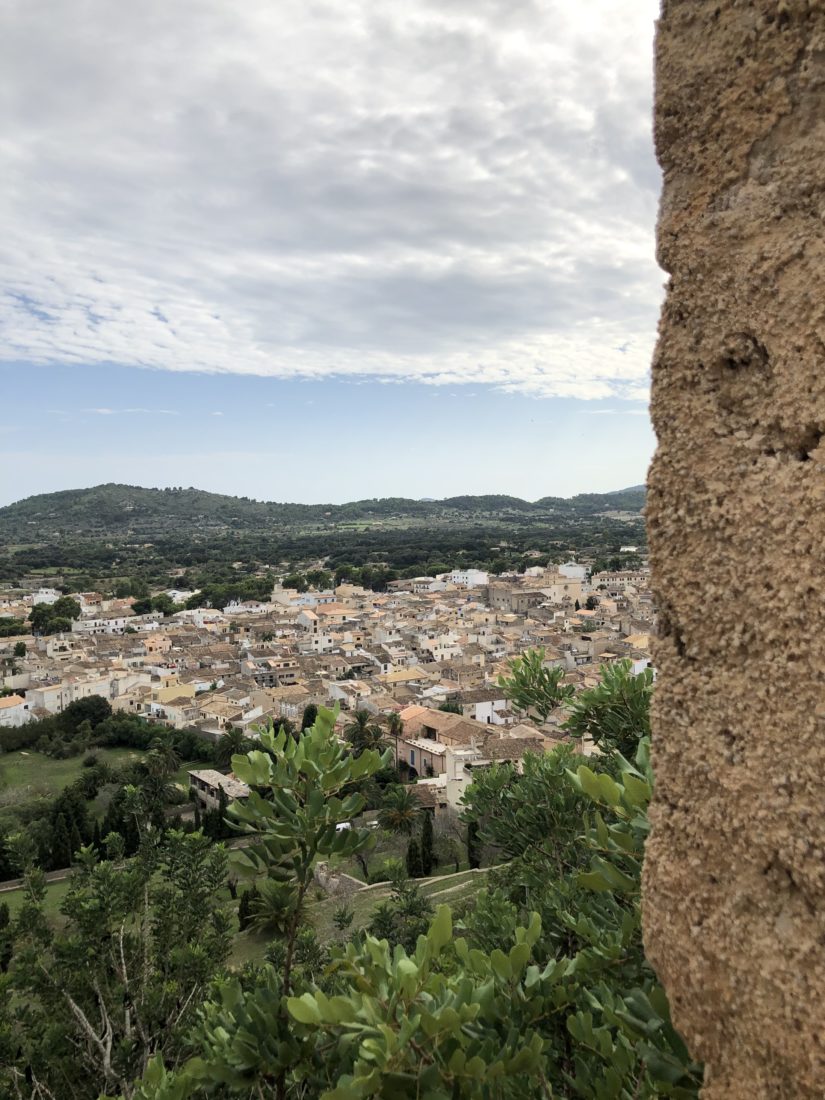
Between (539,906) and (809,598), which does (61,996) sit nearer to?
(539,906)

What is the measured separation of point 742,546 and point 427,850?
24.5 metres

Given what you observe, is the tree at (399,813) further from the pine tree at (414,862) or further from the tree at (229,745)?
the tree at (229,745)

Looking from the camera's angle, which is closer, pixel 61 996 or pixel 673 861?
pixel 673 861

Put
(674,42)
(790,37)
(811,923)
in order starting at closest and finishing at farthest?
(811,923) → (790,37) → (674,42)

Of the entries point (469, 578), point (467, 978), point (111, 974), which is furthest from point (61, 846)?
point (469, 578)

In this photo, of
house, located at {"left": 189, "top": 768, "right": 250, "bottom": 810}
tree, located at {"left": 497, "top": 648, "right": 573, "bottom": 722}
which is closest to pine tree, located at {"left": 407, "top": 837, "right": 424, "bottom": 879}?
house, located at {"left": 189, "top": 768, "right": 250, "bottom": 810}

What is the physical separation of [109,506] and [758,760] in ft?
640

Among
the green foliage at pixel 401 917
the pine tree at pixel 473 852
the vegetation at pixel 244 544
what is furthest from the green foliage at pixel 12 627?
the green foliage at pixel 401 917

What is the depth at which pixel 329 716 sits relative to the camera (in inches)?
117

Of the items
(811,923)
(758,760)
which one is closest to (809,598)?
(758,760)

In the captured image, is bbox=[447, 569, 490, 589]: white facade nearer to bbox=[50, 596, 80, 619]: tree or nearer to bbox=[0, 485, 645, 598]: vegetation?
bbox=[0, 485, 645, 598]: vegetation

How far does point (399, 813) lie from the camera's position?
2608cm

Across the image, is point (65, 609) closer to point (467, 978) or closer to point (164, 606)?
point (164, 606)

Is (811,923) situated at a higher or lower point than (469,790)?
higher
